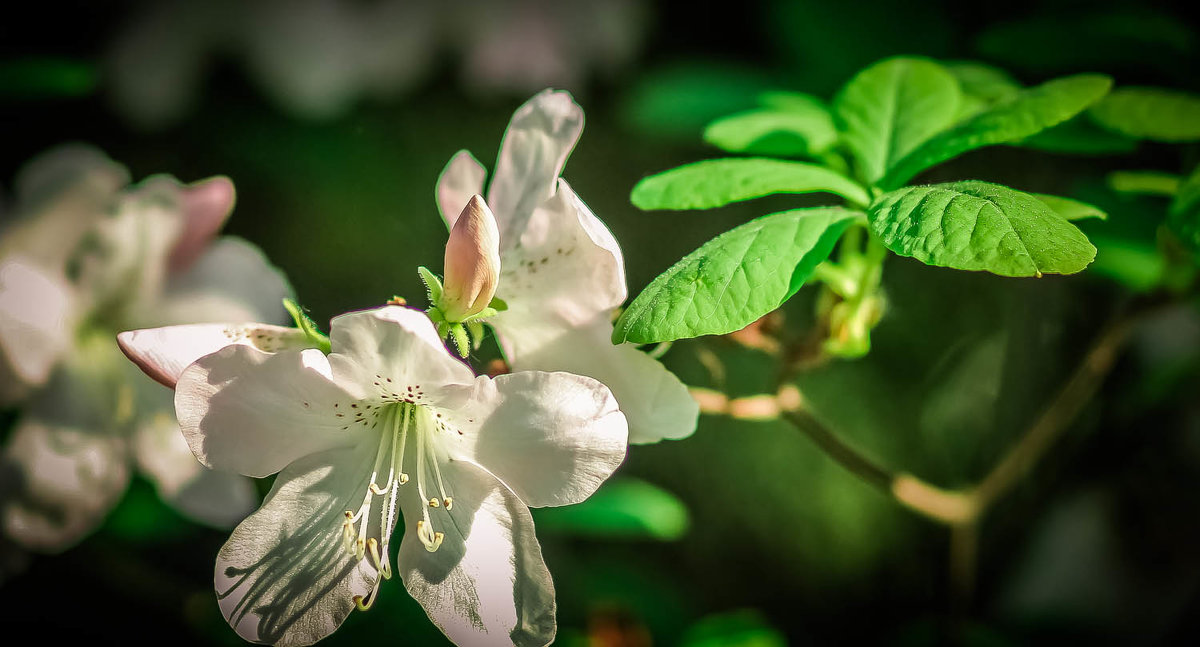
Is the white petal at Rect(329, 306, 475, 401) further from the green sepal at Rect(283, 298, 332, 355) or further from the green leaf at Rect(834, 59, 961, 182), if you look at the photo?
the green leaf at Rect(834, 59, 961, 182)

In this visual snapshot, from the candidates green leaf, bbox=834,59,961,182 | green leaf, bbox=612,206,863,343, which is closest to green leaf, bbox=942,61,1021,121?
green leaf, bbox=834,59,961,182

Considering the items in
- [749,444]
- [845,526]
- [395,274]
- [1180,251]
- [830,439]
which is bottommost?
[845,526]

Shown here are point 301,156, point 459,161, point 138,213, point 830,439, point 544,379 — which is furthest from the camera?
point 301,156

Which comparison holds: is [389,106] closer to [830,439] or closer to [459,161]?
[459,161]

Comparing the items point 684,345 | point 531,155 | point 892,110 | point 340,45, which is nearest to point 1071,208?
point 892,110

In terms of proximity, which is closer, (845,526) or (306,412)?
(306,412)

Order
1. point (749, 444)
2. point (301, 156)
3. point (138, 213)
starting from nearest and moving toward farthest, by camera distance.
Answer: point (138, 213) < point (301, 156) < point (749, 444)

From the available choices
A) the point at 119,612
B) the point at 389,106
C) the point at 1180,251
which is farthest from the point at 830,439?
the point at 119,612

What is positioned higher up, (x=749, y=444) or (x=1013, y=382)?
(x=1013, y=382)

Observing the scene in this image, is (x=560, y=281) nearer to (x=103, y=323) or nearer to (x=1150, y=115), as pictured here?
(x=1150, y=115)
